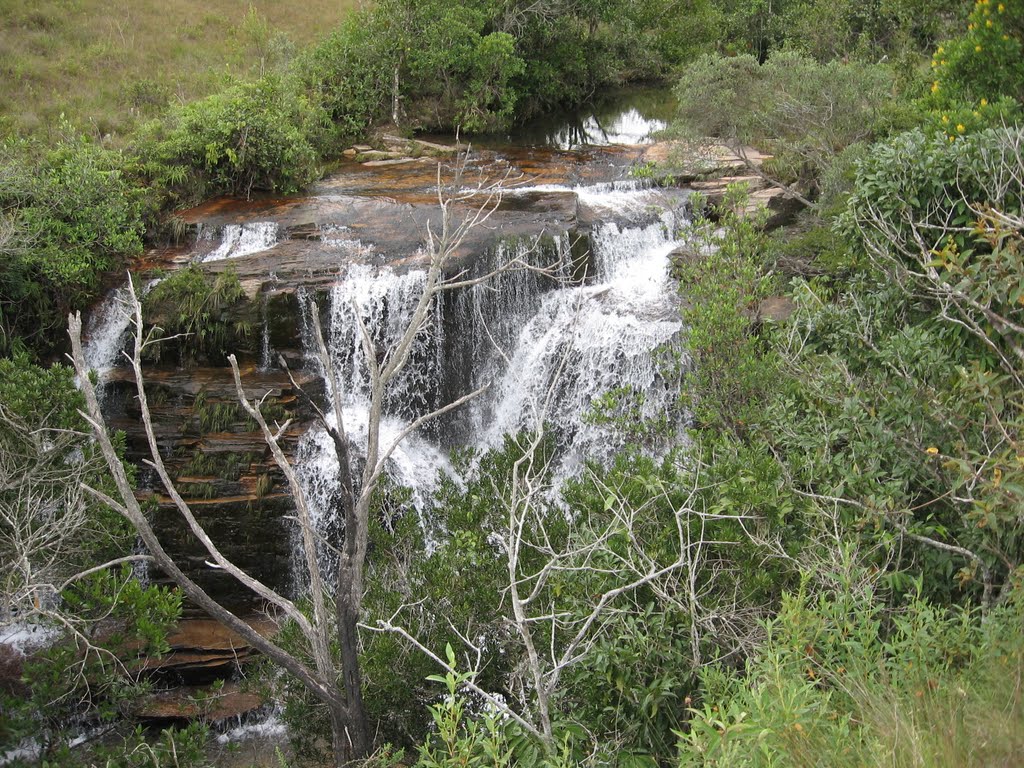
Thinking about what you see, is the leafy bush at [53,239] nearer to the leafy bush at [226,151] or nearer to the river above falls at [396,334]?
the river above falls at [396,334]

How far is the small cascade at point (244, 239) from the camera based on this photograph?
13.9 metres

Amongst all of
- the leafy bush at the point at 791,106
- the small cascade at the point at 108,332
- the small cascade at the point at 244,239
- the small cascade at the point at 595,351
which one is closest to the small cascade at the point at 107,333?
the small cascade at the point at 108,332

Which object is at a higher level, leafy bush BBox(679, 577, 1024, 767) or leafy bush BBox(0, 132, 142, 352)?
leafy bush BBox(0, 132, 142, 352)

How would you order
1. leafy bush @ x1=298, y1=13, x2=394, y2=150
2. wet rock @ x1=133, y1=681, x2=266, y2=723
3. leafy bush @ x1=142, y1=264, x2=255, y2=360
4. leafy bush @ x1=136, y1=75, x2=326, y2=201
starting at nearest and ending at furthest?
wet rock @ x1=133, y1=681, x2=266, y2=723 < leafy bush @ x1=142, y1=264, x2=255, y2=360 < leafy bush @ x1=136, y1=75, x2=326, y2=201 < leafy bush @ x1=298, y1=13, x2=394, y2=150

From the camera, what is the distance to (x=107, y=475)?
9359 millimetres

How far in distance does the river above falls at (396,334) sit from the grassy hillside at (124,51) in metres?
5.94

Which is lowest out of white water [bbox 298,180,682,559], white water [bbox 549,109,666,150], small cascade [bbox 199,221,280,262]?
white water [bbox 298,180,682,559]

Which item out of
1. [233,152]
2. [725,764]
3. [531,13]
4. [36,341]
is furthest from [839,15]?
[725,764]

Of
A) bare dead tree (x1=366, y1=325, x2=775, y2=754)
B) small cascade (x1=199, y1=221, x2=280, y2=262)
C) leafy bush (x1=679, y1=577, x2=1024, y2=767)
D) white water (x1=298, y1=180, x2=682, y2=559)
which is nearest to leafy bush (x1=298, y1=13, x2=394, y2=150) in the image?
small cascade (x1=199, y1=221, x2=280, y2=262)

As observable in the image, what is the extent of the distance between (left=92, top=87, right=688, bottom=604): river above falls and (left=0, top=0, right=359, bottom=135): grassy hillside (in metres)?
5.94

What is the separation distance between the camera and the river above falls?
37.7ft

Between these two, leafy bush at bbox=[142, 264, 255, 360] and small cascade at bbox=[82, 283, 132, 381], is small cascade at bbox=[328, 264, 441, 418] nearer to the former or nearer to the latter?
leafy bush at bbox=[142, 264, 255, 360]

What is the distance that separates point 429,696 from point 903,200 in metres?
5.63

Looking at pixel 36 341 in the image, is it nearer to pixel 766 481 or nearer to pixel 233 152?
pixel 233 152
